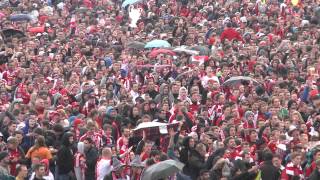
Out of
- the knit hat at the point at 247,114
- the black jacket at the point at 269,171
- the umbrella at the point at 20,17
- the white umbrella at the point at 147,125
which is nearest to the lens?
the black jacket at the point at 269,171

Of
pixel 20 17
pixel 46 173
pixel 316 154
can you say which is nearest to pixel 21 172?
pixel 46 173

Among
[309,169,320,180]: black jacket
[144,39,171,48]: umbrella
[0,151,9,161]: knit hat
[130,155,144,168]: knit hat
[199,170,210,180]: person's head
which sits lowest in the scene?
[144,39,171,48]: umbrella

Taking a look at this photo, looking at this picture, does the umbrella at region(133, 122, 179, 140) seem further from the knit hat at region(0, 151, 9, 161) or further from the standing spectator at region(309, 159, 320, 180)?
the standing spectator at region(309, 159, 320, 180)

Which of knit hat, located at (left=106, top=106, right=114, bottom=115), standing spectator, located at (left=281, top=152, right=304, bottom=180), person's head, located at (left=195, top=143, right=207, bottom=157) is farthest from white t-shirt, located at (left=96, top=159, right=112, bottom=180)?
knit hat, located at (left=106, top=106, right=114, bottom=115)

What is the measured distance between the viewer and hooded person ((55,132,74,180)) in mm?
21812

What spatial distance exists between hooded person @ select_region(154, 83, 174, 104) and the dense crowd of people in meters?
0.04

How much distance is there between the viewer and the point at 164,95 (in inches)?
1048

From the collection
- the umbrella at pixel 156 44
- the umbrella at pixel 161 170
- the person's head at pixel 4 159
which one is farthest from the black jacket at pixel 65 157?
the umbrella at pixel 156 44

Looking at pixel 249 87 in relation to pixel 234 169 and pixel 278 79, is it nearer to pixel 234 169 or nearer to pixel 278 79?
pixel 278 79

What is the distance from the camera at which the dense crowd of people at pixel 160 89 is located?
21.3 meters

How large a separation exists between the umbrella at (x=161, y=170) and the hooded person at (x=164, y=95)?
6.17 m

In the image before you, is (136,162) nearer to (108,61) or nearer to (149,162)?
(149,162)

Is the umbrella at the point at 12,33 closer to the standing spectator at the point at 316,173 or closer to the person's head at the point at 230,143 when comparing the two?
the person's head at the point at 230,143

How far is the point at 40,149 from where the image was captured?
70.5 feet
